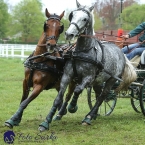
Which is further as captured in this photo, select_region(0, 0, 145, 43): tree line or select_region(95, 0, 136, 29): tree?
select_region(95, 0, 136, 29): tree

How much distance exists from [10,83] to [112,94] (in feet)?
23.3

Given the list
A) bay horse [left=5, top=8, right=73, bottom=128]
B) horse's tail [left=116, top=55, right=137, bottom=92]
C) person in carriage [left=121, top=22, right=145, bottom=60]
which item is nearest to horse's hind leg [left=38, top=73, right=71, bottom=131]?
bay horse [left=5, top=8, right=73, bottom=128]

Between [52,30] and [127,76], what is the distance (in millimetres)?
2122

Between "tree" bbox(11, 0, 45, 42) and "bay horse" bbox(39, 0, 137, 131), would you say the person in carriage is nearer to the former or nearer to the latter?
"bay horse" bbox(39, 0, 137, 131)

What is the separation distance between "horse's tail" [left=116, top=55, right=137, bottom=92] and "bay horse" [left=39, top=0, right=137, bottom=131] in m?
0.40

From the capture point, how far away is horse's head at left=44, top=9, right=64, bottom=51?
295 inches

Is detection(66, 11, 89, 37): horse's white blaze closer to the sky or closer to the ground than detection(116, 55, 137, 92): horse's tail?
closer to the sky

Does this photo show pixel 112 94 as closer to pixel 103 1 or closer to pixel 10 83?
pixel 10 83

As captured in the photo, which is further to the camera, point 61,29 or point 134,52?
point 134,52

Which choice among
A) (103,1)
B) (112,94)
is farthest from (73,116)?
(103,1)

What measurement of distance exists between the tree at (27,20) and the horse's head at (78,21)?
178ft

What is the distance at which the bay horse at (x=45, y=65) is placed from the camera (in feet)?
24.8

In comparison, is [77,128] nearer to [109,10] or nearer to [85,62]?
[85,62]

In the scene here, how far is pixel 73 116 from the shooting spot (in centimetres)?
948
